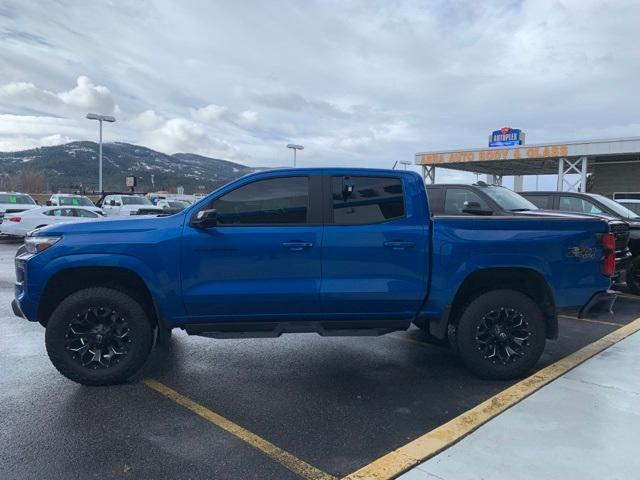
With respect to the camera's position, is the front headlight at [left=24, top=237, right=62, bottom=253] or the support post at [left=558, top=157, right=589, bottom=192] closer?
the front headlight at [left=24, top=237, right=62, bottom=253]

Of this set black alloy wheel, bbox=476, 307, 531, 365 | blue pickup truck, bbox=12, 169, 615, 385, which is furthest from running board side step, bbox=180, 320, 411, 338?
black alloy wheel, bbox=476, 307, 531, 365

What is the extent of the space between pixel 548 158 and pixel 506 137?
1114 centimetres

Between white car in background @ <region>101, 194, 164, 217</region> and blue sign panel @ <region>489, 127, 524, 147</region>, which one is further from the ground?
blue sign panel @ <region>489, 127, 524, 147</region>

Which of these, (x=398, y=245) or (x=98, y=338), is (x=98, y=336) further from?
(x=398, y=245)

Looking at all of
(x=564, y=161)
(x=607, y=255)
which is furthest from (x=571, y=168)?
(x=607, y=255)

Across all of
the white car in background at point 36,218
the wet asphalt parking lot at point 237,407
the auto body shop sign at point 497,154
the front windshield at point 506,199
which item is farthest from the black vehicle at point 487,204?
the auto body shop sign at point 497,154

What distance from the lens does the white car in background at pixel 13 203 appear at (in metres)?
19.9

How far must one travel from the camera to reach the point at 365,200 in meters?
4.62

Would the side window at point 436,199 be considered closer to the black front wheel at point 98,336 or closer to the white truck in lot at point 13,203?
the black front wheel at point 98,336

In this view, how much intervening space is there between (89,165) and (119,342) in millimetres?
139254

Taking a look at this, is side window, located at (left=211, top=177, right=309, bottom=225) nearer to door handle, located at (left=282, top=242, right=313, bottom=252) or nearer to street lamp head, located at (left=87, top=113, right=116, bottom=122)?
door handle, located at (left=282, top=242, right=313, bottom=252)

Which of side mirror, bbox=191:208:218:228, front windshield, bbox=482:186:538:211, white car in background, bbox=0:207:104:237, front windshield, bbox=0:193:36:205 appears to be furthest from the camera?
front windshield, bbox=0:193:36:205

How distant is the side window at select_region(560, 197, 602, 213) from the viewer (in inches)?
371

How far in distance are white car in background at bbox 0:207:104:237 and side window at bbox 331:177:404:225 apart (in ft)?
48.8
